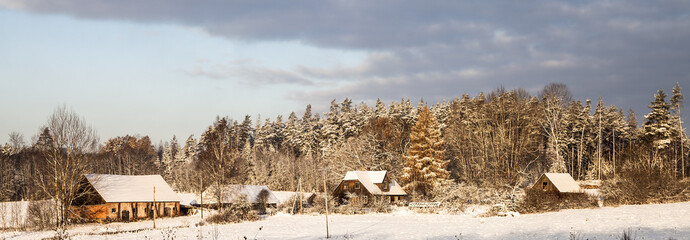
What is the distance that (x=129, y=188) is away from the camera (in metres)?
59.8

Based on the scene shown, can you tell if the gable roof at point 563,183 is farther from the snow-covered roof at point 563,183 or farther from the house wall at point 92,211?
the house wall at point 92,211

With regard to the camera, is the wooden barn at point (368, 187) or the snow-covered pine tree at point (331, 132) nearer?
the wooden barn at point (368, 187)

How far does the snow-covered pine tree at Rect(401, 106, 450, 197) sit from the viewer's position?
2613 inches

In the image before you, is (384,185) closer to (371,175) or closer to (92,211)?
(371,175)

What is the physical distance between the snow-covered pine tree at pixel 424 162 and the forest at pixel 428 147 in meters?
0.18

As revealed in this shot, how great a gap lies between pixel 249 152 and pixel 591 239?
9008 cm

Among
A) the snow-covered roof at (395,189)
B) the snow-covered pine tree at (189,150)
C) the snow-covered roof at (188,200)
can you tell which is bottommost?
the snow-covered roof at (188,200)

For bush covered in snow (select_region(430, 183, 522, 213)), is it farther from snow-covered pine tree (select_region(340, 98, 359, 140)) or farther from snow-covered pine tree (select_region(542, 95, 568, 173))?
snow-covered pine tree (select_region(340, 98, 359, 140))

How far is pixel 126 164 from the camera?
122 meters

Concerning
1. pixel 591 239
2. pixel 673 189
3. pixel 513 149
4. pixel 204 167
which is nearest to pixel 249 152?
pixel 204 167

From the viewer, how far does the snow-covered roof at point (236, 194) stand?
61.2 metres

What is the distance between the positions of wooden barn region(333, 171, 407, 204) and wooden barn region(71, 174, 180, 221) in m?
20.8

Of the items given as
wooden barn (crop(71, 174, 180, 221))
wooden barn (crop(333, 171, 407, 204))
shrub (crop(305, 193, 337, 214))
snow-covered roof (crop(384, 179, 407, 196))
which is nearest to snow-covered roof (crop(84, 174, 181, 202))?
wooden barn (crop(71, 174, 180, 221))

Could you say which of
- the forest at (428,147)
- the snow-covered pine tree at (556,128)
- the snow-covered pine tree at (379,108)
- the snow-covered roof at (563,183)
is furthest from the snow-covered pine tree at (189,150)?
the snow-covered roof at (563,183)
